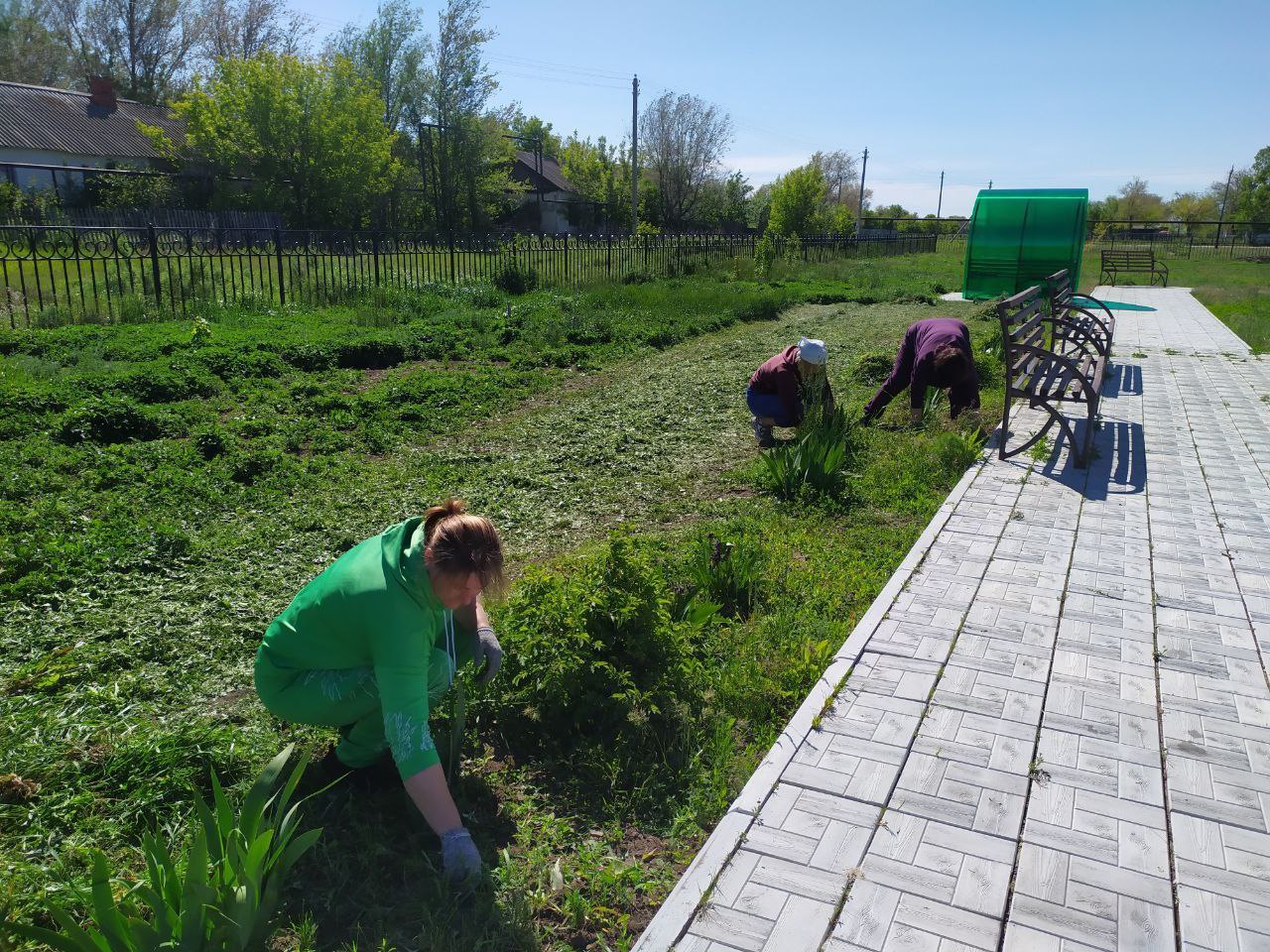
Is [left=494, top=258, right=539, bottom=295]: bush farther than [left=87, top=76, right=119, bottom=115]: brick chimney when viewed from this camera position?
No

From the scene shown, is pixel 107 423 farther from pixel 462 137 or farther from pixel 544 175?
pixel 544 175

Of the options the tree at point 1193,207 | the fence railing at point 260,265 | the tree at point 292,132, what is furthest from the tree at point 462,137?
the tree at point 1193,207

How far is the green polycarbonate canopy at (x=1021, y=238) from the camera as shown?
43.3 ft

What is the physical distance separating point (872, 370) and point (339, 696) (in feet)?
28.2

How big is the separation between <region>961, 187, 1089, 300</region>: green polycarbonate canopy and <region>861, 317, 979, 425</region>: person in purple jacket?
667cm

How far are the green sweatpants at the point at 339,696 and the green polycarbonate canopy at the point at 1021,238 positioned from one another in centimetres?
1298

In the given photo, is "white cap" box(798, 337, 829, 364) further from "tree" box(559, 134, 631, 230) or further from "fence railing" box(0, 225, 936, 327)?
"tree" box(559, 134, 631, 230)

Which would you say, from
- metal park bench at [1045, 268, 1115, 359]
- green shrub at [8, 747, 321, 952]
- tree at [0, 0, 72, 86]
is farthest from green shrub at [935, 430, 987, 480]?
tree at [0, 0, 72, 86]

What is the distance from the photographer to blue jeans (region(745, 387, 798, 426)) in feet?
23.6

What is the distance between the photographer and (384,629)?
244 cm

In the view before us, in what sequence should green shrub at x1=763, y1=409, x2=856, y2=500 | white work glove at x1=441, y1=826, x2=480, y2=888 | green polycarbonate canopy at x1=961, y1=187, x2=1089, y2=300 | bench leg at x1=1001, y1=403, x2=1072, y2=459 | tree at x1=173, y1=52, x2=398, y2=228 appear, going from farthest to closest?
tree at x1=173, y1=52, x2=398, y2=228, green polycarbonate canopy at x1=961, y1=187, x2=1089, y2=300, bench leg at x1=1001, y1=403, x2=1072, y2=459, green shrub at x1=763, y1=409, x2=856, y2=500, white work glove at x1=441, y1=826, x2=480, y2=888

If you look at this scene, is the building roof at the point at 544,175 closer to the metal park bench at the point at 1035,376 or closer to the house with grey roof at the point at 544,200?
the house with grey roof at the point at 544,200

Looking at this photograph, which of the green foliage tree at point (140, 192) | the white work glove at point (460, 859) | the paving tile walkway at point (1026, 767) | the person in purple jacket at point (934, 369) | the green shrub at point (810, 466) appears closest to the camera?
the paving tile walkway at point (1026, 767)

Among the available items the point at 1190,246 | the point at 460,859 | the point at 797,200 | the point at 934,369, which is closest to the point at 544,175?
the point at 797,200
